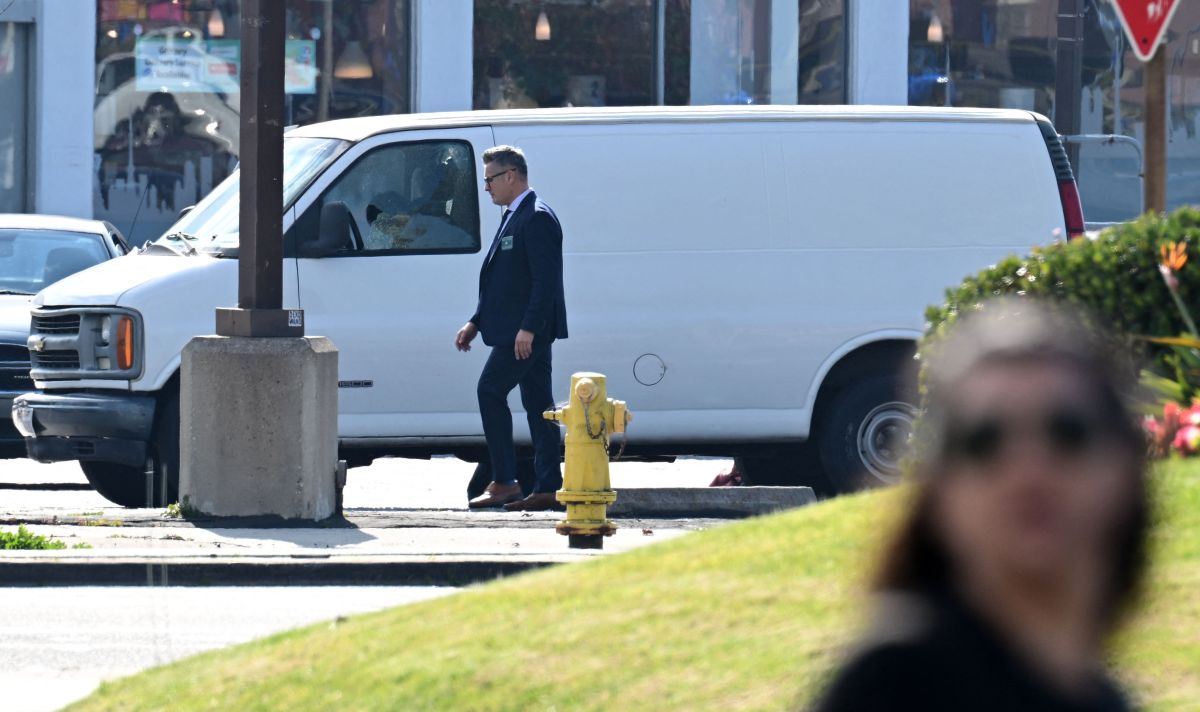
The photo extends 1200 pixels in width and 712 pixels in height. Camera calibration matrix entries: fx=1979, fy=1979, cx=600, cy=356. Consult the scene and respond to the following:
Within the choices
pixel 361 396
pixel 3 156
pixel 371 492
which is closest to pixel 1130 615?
pixel 361 396

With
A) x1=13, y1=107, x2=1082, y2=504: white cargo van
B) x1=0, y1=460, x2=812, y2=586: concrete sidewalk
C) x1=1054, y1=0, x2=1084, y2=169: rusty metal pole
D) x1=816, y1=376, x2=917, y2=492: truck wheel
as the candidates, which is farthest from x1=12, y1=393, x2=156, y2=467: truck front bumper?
x1=1054, y1=0, x2=1084, y2=169: rusty metal pole

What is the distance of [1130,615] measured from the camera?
1.85m

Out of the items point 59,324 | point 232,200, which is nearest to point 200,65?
point 232,200

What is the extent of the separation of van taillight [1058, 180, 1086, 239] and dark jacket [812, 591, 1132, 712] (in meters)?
10.1

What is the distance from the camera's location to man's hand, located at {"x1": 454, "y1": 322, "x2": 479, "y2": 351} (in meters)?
10.6

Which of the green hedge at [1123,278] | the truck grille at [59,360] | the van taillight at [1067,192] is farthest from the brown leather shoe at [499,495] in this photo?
the green hedge at [1123,278]

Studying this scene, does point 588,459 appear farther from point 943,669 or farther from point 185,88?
point 185,88

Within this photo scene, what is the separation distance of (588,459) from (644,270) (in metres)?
2.26

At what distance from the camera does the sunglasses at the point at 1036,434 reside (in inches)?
66.5

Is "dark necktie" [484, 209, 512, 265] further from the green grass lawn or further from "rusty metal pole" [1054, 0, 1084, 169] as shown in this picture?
"rusty metal pole" [1054, 0, 1084, 169]

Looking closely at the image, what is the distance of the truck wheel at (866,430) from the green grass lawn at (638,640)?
4.84m

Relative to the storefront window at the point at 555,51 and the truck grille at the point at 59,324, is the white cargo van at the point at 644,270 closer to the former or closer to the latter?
the truck grille at the point at 59,324

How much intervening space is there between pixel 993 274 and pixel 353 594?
10.1ft

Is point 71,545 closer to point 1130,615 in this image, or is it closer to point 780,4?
point 1130,615
